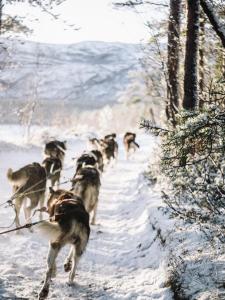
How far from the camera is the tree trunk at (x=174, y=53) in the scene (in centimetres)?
1080

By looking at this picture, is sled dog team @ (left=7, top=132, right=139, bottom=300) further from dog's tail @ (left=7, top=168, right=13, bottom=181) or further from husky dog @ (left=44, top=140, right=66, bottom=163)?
husky dog @ (left=44, top=140, right=66, bottom=163)

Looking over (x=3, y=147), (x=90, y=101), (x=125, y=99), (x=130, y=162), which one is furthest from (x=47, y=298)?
(x=90, y=101)

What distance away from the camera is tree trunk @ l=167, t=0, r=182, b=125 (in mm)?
10805

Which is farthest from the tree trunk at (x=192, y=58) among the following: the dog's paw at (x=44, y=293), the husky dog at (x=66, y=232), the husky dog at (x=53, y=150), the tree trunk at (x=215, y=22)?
the husky dog at (x=53, y=150)

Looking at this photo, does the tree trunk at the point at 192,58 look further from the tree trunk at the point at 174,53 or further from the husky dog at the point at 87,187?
the husky dog at the point at 87,187

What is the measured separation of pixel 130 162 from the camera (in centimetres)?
2361

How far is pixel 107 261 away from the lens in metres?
7.93

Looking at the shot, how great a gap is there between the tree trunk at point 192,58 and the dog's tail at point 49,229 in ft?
13.2

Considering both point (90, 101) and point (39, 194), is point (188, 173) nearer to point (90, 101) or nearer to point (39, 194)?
point (39, 194)

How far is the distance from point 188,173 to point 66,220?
76.6 inches

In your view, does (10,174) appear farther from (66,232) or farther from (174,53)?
(174,53)

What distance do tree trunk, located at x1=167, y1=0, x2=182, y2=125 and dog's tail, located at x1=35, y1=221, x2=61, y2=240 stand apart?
5.67 metres

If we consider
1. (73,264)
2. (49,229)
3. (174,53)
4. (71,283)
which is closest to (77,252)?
(73,264)

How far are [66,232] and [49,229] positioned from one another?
0.44 metres
